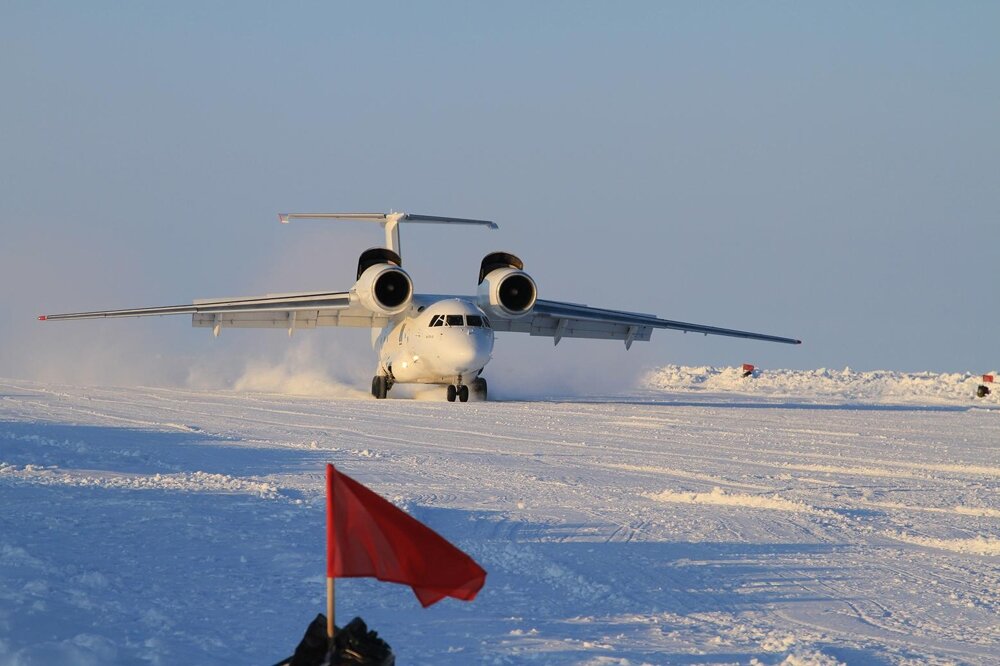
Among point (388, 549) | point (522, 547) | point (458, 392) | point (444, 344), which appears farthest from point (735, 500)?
point (458, 392)

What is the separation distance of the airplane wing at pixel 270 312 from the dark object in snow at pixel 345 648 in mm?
26112

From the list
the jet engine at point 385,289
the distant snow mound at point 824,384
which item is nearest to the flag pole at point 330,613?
the jet engine at point 385,289

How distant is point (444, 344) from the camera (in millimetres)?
26312

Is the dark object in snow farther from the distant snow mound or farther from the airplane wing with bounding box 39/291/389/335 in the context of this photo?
the distant snow mound

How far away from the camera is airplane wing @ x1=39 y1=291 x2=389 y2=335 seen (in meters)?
29.7

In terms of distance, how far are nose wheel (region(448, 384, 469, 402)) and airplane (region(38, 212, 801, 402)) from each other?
Result: 0.09ft

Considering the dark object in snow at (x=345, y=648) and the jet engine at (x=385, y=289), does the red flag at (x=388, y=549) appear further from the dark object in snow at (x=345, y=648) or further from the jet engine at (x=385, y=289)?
the jet engine at (x=385, y=289)

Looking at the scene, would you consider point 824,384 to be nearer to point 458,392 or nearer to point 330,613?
point 458,392

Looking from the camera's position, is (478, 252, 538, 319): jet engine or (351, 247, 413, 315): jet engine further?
(478, 252, 538, 319): jet engine

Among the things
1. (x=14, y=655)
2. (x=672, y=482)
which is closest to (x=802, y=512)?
(x=672, y=482)

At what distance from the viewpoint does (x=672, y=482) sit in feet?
37.0

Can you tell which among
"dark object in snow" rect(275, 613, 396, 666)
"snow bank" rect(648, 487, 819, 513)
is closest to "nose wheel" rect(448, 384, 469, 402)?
"snow bank" rect(648, 487, 819, 513)

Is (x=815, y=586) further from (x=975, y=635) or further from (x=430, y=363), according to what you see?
(x=430, y=363)

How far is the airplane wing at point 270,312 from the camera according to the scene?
29734mm
